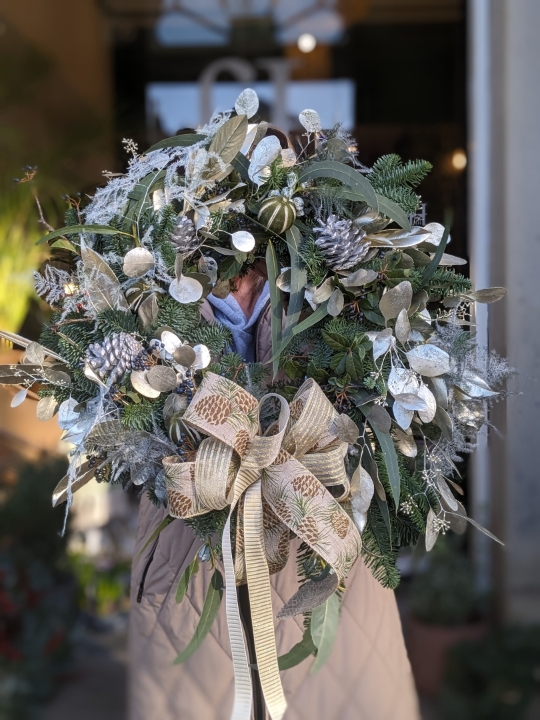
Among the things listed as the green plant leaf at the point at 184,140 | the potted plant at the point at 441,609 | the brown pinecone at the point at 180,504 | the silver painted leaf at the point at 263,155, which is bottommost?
the potted plant at the point at 441,609

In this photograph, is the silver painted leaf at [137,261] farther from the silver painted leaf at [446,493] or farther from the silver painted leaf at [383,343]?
the silver painted leaf at [446,493]

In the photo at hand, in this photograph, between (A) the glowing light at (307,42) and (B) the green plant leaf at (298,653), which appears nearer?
(B) the green plant leaf at (298,653)

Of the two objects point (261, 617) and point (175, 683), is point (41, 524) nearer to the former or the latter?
point (175, 683)

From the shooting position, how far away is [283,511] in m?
0.77

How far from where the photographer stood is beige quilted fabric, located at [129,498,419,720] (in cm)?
100

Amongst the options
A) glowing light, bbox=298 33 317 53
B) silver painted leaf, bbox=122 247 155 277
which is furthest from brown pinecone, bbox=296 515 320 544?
glowing light, bbox=298 33 317 53

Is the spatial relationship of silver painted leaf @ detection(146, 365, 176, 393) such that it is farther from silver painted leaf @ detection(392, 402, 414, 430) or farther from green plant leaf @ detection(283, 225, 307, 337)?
silver painted leaf @ detection(392, 402, 414, 430)

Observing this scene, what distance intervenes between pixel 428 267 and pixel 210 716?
2.54 ft

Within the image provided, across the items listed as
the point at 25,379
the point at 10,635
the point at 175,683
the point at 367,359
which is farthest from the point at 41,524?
the point at 367,359

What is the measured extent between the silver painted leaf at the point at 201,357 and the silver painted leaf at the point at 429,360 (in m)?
0.23

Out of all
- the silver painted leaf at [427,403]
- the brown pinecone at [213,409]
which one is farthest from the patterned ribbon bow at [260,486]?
the silver painted leaf at [427,403]

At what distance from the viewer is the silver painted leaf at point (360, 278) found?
2.62 ft

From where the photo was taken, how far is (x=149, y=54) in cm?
282

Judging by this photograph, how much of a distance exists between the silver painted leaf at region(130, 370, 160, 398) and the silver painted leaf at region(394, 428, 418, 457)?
291mm
